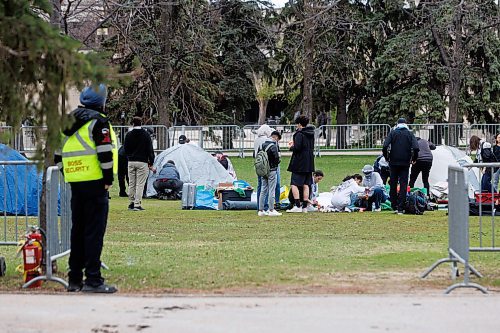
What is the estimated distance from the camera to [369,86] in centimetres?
4950

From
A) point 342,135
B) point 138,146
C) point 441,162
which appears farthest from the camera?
point 342,135

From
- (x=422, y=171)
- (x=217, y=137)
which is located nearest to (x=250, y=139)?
(x=217, y=137)

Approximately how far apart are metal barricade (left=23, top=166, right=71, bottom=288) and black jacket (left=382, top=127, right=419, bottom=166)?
993 cm

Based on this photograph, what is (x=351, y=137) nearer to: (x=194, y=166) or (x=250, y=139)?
(x=250, y=139)

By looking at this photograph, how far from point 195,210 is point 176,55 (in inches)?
927

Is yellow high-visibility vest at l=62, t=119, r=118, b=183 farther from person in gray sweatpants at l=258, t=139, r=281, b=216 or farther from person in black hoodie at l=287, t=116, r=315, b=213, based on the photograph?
person in black hoodie at l=287, t=116, r=315, b=213

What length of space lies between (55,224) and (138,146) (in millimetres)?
10166

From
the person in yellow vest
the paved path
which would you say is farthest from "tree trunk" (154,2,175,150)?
the paved path

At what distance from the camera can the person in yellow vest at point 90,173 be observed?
927cm

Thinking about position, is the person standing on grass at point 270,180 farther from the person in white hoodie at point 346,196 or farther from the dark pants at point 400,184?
the dark pants at point 400,184

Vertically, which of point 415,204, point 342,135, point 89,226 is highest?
point 342,135

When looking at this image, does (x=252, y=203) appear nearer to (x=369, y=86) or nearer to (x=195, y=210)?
(x=195, y=210)

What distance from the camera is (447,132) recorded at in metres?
37.9

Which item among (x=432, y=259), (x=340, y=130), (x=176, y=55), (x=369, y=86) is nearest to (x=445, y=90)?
(x=369, y=86)
